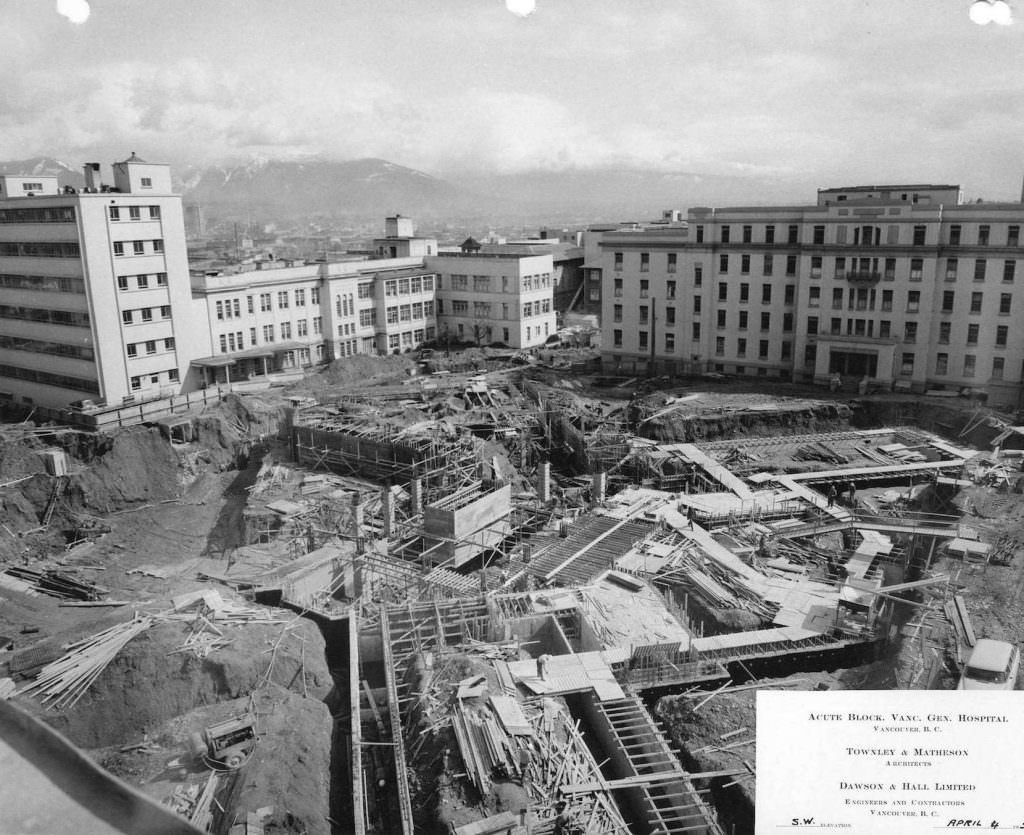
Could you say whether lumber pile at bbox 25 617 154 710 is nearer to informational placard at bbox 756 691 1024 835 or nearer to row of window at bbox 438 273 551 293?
informational placard at bbox 756 691 1024 835

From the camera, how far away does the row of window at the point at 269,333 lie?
21.1m

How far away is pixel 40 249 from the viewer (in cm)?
1741

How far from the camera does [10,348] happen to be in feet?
58.1

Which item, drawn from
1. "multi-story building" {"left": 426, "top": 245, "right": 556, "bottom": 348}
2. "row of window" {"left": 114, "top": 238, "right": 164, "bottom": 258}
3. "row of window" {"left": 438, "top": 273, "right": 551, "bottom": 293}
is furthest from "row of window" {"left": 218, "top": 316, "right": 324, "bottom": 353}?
"row of window" {"left": 438, "top": 273, "right": 551, "bottom": 293}

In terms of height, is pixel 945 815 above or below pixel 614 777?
above

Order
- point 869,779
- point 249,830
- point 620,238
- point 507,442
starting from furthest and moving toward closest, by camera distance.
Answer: point 620,238 < point 507,442 < point 249,830 < point 869,779

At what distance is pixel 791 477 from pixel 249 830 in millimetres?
11960

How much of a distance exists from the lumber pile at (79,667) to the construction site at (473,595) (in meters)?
0.03

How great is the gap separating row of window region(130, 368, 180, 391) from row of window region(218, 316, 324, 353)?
2407mm

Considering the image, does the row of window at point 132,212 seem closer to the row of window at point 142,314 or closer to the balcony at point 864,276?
the row of window at point 142,314

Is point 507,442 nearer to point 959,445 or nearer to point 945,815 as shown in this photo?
point 959,445

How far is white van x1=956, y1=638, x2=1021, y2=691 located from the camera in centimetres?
581

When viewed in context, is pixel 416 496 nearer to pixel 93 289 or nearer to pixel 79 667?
pixel 79 667

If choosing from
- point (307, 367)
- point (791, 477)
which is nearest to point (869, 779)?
point (791, 477)
